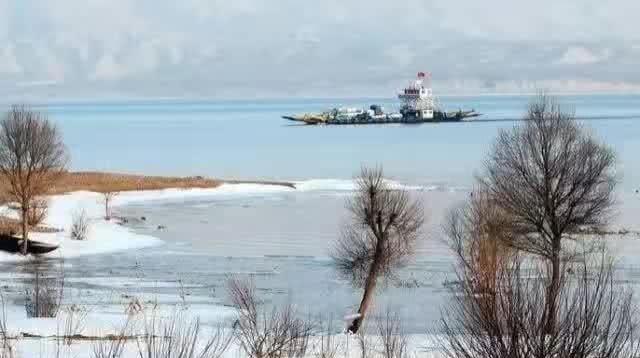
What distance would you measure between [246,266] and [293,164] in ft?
193

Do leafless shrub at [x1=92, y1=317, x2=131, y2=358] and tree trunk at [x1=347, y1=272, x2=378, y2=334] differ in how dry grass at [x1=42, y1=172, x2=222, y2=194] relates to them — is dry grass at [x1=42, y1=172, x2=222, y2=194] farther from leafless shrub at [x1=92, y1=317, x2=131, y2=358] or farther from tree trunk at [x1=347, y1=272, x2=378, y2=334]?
leafless shrub at [x1=92, y1=317, x2=131, y2=358]

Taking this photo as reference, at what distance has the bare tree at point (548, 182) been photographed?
30.7m

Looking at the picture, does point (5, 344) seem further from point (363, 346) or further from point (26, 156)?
point (26, 156)

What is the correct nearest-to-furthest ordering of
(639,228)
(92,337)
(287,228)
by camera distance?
(92,337) → (639,228) → (287,228)

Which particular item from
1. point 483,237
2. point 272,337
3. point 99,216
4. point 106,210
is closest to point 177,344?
point 272,337

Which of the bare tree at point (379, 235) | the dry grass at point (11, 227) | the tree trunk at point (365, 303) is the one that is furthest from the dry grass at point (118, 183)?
the tree trunk at point (365, 303)

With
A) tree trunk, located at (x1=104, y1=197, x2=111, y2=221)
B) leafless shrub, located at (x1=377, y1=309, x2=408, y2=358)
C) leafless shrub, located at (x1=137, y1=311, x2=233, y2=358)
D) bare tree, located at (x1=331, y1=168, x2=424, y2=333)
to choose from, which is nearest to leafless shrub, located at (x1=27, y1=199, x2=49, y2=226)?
tree trunk, located at (x1=104, y1=197, x2=111, y2=221)

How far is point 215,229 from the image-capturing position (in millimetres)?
48500

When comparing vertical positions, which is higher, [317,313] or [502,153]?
[502,153]

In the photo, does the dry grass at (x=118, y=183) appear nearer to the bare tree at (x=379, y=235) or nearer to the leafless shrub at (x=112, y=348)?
the bare tree at (x=379, y=235)

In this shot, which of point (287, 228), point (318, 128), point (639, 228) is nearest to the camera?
point (639, 228)

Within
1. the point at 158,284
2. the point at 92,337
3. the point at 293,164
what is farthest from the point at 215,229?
the point at 293,164

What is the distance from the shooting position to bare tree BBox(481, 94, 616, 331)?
3072cm

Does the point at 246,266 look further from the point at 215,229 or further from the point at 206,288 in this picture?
the point at 215,229
